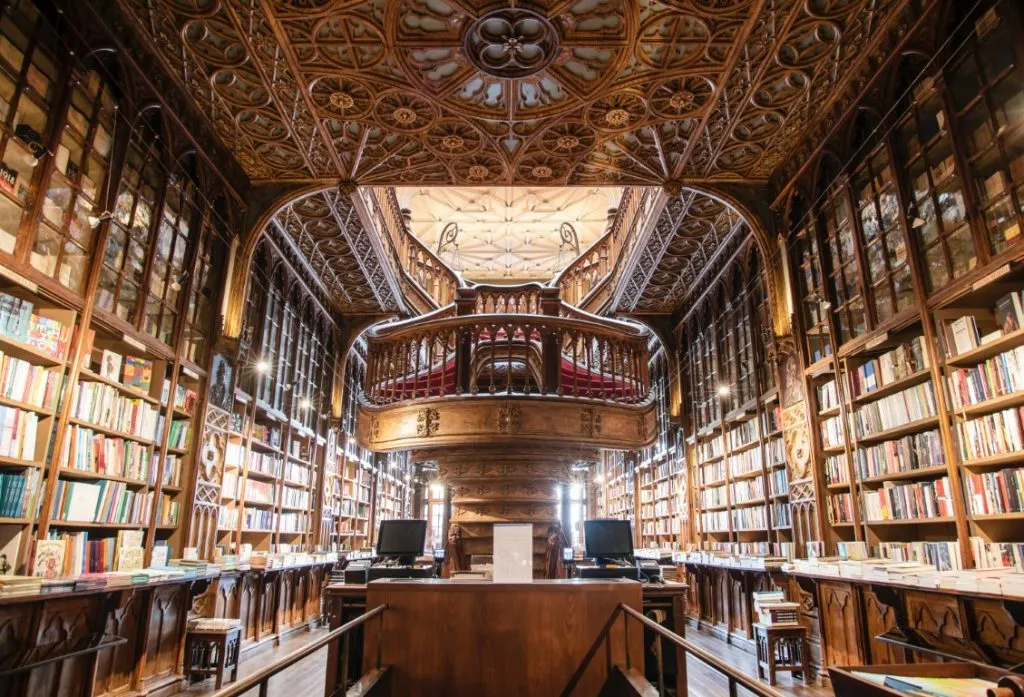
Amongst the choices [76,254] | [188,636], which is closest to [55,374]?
[76,254]

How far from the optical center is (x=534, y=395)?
4.67 metres

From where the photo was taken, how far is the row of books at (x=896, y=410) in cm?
388

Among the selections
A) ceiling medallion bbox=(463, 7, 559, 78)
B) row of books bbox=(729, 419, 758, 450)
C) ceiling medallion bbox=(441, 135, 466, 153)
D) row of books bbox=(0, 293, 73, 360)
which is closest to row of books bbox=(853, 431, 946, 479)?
row of books bbox=(729, 419, 758, 450)

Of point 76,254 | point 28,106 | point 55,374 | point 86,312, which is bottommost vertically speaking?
point 55,374

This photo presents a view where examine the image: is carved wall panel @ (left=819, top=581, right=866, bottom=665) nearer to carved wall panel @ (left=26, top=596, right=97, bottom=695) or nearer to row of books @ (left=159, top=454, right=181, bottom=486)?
carved wall panel @ (left=26, top=596, right=97, bottom=695)

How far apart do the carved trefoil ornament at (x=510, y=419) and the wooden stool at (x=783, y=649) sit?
2.69m

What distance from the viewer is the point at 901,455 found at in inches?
163

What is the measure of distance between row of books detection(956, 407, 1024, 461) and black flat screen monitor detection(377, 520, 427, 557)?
13.8 ft

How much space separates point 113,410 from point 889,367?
537 centimetres

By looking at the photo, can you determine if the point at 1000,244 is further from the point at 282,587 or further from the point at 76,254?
the point at 282,587

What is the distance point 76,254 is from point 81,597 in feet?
6.83

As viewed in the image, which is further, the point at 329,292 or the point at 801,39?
the point at 329,292

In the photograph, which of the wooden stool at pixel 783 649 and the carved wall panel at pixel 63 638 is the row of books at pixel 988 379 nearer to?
the wooden stool at pixel 783 649

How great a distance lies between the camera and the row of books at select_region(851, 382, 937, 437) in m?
3.88
